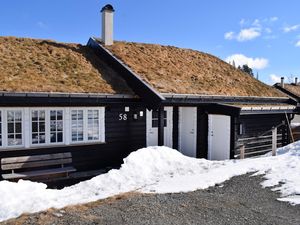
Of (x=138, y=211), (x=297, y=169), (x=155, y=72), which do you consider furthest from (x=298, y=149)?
(x=138, y=211)

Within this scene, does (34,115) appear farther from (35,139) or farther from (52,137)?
(52,137)

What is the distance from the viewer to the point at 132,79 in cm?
1240

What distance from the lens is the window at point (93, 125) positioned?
36.9 ft

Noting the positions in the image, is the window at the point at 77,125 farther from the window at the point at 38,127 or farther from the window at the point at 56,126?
the window at the point at 38,127

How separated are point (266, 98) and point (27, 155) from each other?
434 inches

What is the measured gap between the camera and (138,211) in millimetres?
6219

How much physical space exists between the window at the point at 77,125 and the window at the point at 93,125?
28 centimetres

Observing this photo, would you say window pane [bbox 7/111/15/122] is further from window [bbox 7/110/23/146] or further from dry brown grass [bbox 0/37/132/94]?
dry brown grass [bbox 0/37/132/94]

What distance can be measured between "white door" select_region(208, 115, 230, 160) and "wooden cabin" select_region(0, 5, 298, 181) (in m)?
0.04

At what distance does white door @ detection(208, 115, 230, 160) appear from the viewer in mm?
12984

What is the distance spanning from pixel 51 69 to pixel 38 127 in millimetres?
2579

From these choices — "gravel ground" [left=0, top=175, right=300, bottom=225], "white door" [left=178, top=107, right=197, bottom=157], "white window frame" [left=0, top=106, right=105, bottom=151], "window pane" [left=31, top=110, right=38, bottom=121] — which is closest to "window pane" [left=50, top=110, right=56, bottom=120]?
"white window frame" [left=0, top=106, right=105, bottom=151]

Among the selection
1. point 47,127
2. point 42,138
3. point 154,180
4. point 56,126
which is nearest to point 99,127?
point 56,126

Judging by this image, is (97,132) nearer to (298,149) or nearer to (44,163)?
(44,163)
